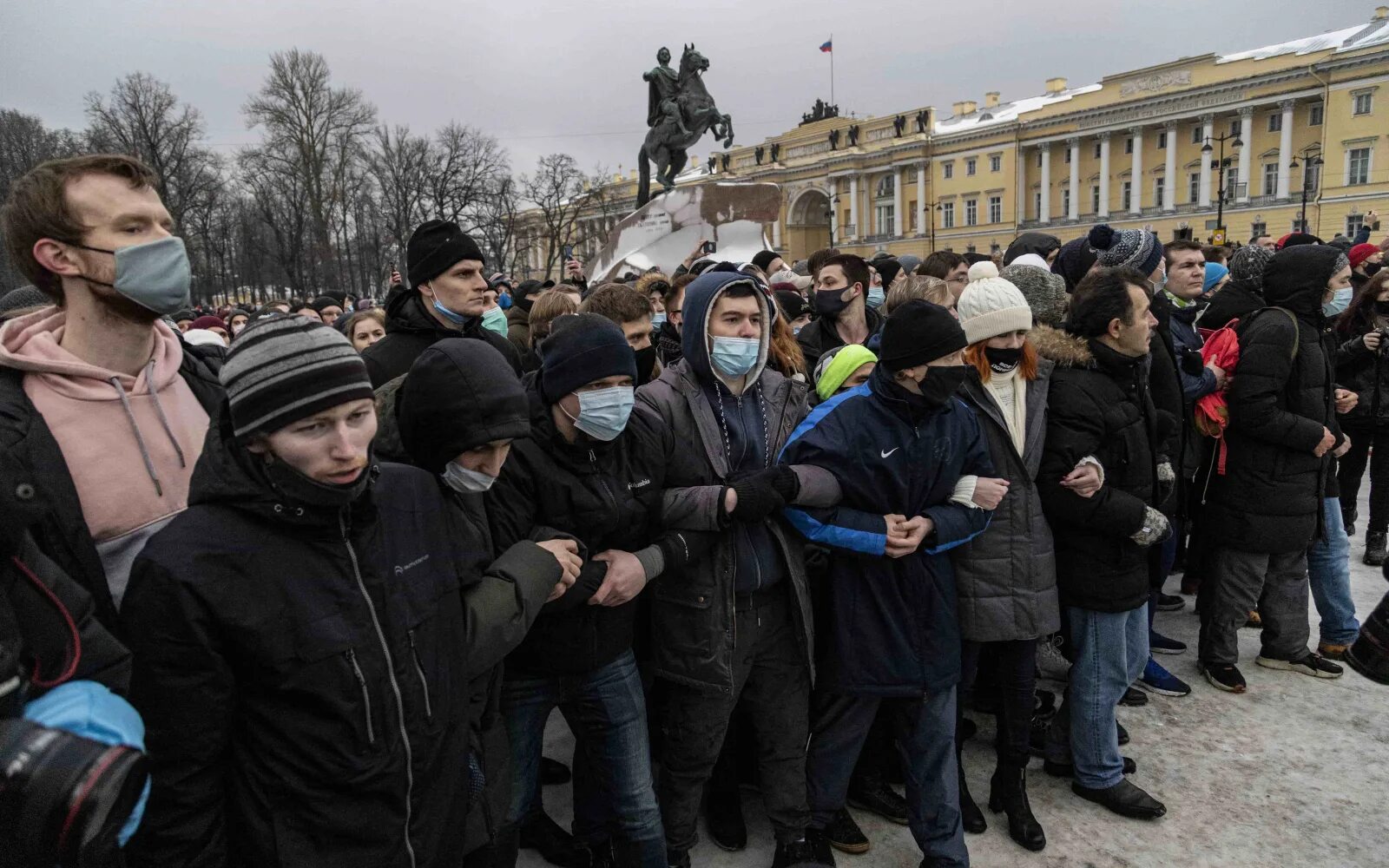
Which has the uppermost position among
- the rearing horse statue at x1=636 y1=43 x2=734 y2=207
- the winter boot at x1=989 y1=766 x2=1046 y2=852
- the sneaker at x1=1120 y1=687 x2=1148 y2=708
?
the rearing horse statue at x1=636 y1=43 x2=734 y2=207

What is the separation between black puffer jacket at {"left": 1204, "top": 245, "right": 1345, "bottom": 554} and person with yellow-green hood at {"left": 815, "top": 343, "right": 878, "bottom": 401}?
7.33 ft

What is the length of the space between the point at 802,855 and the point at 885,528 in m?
1.29

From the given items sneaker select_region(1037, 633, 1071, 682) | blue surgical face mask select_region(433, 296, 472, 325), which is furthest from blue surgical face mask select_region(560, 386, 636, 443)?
sneaker select_region(1037, 633, 1071, 682)

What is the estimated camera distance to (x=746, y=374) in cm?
317

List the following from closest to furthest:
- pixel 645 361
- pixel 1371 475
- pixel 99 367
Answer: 1. pixel 99 367
2. pixel 645 361
3. pixel 1371 475

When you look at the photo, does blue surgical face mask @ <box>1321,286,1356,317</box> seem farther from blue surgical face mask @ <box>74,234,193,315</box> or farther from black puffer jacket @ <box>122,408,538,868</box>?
blue surgical face mask @ <box>74,234,193,315</box>

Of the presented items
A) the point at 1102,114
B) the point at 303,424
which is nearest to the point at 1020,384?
the point at 303,424

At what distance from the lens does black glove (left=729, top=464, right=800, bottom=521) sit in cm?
278

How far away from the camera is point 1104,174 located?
62.6 m

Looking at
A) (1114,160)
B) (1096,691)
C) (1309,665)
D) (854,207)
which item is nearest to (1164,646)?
(1309,665)

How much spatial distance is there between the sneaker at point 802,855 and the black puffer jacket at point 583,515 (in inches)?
40.8

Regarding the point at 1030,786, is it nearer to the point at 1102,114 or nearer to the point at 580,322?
the point at 580,322

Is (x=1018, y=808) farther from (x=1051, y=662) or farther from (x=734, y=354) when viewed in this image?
(x=734, y=354)

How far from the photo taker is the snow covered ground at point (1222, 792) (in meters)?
3.12
